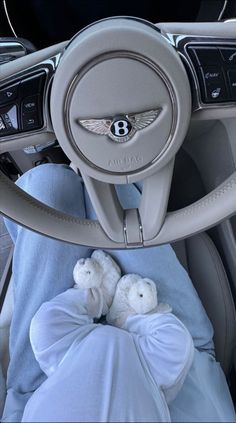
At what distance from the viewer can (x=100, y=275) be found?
804 mm

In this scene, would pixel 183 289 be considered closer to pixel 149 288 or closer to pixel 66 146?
pixel 149 288

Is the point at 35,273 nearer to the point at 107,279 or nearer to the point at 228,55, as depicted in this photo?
the point at 107,279

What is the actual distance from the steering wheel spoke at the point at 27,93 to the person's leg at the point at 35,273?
29 cm

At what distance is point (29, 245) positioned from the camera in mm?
826

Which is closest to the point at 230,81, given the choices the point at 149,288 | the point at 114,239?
the point at 114,239

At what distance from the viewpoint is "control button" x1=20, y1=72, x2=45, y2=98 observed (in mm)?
502

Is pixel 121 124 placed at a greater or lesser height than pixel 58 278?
greater

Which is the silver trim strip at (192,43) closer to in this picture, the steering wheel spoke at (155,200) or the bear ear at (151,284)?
the steering wheel spoke at (155,200)

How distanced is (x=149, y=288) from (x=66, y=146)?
1.10ft

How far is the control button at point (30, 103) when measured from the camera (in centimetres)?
51

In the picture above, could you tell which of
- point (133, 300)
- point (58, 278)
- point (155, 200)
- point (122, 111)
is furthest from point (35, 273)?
point (122, 111)

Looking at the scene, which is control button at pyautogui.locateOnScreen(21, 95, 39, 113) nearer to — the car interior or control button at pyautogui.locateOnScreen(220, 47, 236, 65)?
the car interior

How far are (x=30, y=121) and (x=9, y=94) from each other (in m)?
0.04

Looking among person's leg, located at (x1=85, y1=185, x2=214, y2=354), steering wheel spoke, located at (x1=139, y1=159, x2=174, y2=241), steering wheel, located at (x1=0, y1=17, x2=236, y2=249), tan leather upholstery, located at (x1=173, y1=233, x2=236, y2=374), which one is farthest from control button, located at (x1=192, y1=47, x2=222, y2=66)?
tan leather upholstery, located at (x1=173, y1=233, x2=236, y2=374)
